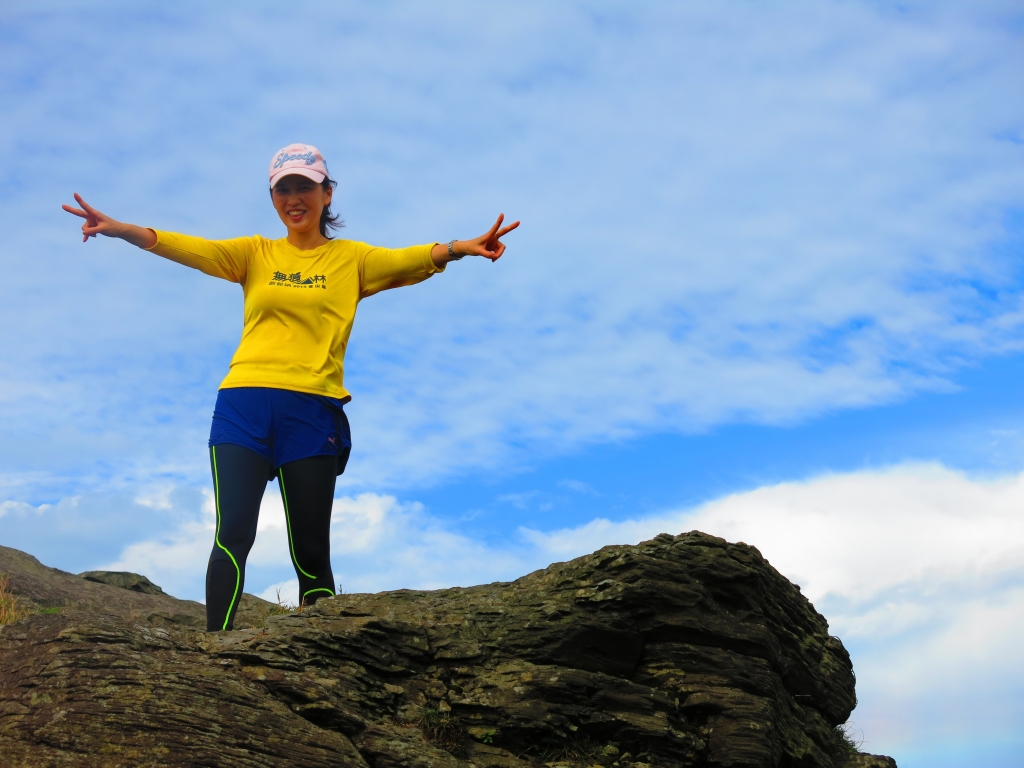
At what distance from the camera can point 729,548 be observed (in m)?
10.4

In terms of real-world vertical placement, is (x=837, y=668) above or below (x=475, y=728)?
above

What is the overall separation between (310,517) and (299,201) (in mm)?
3451

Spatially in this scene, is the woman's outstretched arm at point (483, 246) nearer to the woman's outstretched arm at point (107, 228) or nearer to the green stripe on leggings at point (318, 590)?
the woman's outstretched arm at point (107, 228)

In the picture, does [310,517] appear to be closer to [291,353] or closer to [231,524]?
[231,524]

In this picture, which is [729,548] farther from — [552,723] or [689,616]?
[552,723]

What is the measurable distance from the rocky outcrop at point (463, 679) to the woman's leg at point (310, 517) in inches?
31.0

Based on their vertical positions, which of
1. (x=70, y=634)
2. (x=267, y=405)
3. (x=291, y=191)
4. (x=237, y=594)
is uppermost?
(x=291, y=191)

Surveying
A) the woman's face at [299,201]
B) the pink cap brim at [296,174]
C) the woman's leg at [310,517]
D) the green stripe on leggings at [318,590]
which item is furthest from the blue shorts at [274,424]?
the pink cap brim at [296,174]

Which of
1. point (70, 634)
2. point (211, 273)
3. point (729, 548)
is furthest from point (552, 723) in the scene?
point (211, 273)

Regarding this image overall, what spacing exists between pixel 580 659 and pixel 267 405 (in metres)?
4.02

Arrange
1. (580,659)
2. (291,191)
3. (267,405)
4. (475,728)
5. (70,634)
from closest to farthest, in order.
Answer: (70,634) < (475,728) < (580,659) < (267,405) < (291,191)

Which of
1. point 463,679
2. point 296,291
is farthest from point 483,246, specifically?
point 463,679

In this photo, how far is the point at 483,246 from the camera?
1041 cm

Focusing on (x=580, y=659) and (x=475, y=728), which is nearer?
(x=475, y=728)
